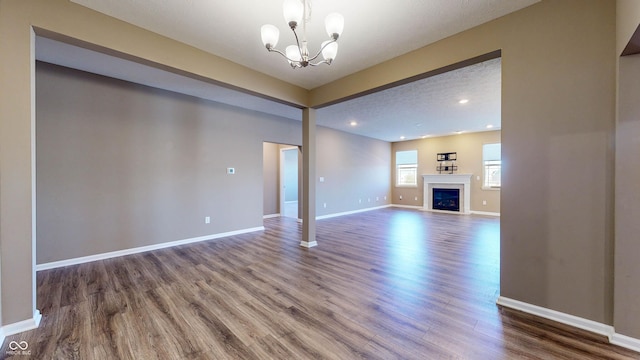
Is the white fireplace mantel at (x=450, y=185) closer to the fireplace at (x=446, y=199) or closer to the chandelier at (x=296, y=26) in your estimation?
the fireplace at (x=446, y=199)

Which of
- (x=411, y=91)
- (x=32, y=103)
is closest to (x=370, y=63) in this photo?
(x=411, y=91)

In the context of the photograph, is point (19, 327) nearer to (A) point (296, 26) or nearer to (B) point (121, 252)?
(B) point (121, 252)

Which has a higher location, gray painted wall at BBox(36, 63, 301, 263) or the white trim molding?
gray painted wall at BBox(36, 63, 301, 263)

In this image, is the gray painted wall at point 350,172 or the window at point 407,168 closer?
the gray painted wall at point 350,172

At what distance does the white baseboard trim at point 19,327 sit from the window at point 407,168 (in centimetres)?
953

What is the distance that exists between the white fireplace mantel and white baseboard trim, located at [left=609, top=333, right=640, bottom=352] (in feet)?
22.2

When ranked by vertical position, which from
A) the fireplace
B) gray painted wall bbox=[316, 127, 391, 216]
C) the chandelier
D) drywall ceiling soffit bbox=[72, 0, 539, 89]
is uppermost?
drywall ceiling soffit bbox=[72, 0, 539, 89]

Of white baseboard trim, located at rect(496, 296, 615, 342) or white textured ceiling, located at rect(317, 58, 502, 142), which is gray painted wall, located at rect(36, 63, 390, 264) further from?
white baseboard trim, located at rect(496, 296, 615, 342)

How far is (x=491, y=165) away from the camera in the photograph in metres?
7.55

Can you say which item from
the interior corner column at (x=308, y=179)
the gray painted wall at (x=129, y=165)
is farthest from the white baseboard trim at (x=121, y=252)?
the interior corner column at (x=308, y=179)

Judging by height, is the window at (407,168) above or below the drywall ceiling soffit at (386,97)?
below

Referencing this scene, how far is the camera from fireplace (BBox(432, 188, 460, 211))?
8.09 m

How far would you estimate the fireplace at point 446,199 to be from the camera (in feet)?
26.5

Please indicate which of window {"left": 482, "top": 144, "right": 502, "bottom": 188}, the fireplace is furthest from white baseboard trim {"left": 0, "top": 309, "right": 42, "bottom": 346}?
window {"left": 482, "top": 144, "right": 502, "bottom": 188}
